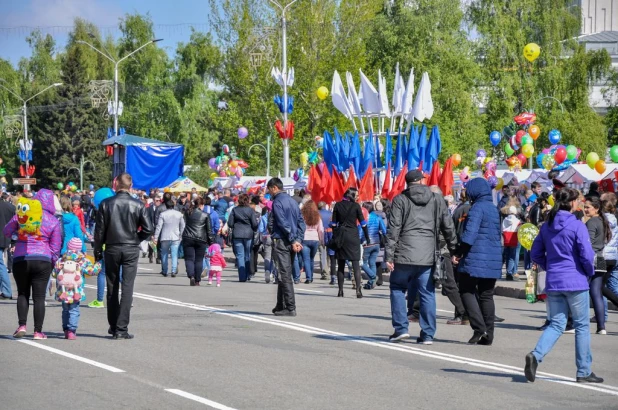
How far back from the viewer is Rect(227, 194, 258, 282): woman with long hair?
23.7 metres

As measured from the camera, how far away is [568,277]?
395 inches

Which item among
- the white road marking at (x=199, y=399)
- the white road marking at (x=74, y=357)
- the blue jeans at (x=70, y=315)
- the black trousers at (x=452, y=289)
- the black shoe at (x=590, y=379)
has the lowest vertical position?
the white road marking at (x=199, y=399)

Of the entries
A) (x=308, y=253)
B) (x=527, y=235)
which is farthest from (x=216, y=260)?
(x=527, y=235)

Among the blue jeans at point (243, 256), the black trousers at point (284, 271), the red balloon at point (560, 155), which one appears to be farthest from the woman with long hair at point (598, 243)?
the red balloon at point (560, 155)

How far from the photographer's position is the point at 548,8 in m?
61.9

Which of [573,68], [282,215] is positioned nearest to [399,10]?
[573,68]

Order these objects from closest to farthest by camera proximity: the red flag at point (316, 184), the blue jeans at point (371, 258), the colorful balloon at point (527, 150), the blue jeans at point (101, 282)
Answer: the blue jeans at point (101, 282) → the blue jeans at point (371, 258) → the red flag at point (316, 184) → the colorful balloon at point (527, 150)

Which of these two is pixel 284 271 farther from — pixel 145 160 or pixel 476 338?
pixel 145 160

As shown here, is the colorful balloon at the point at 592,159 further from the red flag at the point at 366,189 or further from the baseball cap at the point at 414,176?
the baseball cap at the point at 414,176

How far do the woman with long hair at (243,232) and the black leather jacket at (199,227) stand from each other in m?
1.00

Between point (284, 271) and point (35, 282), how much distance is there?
12.5ft

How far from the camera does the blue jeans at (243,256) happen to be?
23.6m

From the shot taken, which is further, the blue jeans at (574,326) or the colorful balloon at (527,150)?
the colorful balloon at (527,150)

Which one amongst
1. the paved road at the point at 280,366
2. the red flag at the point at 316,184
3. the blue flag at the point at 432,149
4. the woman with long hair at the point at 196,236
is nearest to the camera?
the paved road at the point at 280,366
